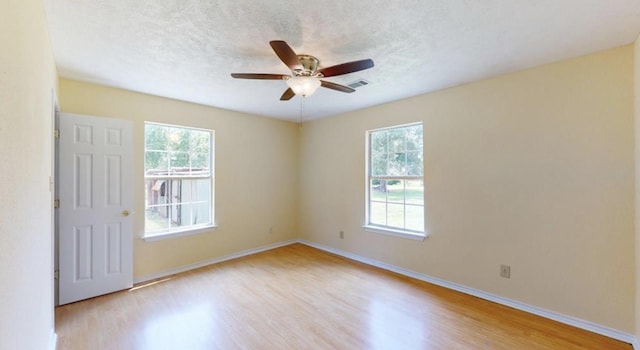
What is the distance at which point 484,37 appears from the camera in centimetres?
206

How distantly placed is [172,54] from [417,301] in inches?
133

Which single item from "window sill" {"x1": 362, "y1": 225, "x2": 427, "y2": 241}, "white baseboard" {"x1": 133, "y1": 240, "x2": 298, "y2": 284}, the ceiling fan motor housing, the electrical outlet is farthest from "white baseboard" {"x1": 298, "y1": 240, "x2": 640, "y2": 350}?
the ceiling fan motor housing

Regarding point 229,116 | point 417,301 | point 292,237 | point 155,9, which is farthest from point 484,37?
point 292,237

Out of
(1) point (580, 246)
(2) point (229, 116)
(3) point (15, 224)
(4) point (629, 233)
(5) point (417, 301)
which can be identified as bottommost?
(5) point (417, 301)

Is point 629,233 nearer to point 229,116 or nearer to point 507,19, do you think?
point 507,19

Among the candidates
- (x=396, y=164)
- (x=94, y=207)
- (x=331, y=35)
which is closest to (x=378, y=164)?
(x=396, y=164)

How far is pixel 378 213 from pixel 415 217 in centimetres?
61

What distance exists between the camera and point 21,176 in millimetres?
1091

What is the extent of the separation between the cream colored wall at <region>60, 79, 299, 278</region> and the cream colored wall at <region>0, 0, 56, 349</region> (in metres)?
1.76

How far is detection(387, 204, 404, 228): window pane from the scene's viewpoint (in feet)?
12.4

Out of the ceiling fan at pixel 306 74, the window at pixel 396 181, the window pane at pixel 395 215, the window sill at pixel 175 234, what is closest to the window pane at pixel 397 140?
the window at pixel 396 181

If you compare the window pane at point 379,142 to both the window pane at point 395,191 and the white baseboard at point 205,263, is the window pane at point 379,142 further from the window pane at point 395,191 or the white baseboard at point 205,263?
the white baseboard at point 205,263

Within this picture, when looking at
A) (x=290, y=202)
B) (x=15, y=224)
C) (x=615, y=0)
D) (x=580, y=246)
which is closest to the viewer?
(x=15, y=224)

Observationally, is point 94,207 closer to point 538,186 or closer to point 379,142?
point 379,142
